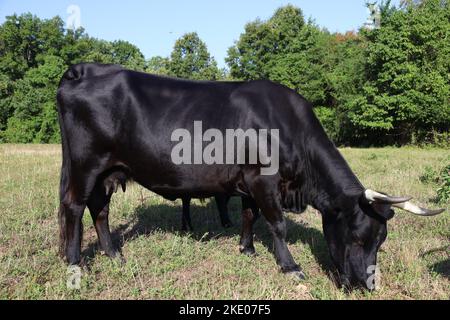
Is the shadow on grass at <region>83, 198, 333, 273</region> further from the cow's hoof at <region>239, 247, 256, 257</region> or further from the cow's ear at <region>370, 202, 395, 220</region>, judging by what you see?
the cow's ear at <region>370, 202, 395, 220</region>

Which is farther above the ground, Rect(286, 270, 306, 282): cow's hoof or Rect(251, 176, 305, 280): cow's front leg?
Rect(251, 176, 305, 280): cow's front leg

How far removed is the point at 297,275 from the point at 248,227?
1.05 metres

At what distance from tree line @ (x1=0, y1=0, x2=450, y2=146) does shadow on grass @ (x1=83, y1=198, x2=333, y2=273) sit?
2261 centimetres

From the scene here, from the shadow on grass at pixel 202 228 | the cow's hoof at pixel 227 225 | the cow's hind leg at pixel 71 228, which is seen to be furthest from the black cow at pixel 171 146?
the cow's hoof at pixel 227 225

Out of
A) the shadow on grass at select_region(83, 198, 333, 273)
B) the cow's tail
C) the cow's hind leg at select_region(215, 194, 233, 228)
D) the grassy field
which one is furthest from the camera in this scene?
the cow's hind leg at select_region(215, 194, 233, 228)

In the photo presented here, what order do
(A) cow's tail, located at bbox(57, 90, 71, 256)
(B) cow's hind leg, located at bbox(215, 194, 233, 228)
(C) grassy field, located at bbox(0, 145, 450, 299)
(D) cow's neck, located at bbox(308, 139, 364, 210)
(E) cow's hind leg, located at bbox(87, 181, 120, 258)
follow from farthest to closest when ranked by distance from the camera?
1. (B) cow's hind leg, located at bbox(215, 194, 233, 228)
2. (E) cow's hind leg, located at bbox(87, 181, 120, 258)
3. (A) cow's tail, located at bbox(57, 90, 71, 256)
4. (D) cow's neck, located at bbox(308, 139, 364, 210)
5. (C) grassy field, located at bbox(0, 145, 450, 299)

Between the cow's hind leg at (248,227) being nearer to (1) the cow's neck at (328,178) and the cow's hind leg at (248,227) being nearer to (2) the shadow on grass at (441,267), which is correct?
(1) the cow's neck at (328,178)

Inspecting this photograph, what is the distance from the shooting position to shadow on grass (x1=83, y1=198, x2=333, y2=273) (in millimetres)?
5434

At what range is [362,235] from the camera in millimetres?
4066

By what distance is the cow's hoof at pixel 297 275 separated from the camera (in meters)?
4.43

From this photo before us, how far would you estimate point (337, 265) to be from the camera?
14.1 ft

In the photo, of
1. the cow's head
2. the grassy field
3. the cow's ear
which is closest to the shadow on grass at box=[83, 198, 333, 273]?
the grassy field
